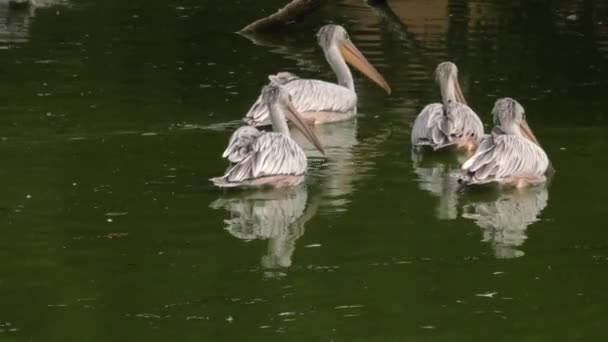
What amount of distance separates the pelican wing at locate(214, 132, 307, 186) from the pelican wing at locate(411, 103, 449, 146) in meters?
1.27

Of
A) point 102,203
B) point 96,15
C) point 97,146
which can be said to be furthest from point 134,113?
point 96,15

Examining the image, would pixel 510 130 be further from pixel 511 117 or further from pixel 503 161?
pixel 503 161

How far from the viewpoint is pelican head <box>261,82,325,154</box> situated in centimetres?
908

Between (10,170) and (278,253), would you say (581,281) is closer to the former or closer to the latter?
(278,253)

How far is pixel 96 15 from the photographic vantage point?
16016 mm

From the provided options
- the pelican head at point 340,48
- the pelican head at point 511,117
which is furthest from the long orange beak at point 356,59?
the pelican head at point 511,117

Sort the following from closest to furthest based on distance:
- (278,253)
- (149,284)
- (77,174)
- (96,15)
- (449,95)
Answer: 1. (149,284)
2. (278,253)
3. (77,174)
4. (449,95)
5. (96,15)

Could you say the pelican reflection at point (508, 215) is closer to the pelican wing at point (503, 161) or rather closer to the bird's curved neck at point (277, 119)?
the pelican wing at point (503, 161)

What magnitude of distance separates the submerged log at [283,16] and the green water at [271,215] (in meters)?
1.10

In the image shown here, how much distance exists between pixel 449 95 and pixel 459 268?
3629 millimetres

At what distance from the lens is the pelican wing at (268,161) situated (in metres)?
8.20

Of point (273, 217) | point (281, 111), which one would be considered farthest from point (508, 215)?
point (281, 111)

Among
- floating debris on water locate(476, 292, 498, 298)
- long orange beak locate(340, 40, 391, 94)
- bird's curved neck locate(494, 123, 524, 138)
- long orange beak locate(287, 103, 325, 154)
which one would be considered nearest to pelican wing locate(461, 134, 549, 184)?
bird's curved neck locate(494, 123, 524, 138)

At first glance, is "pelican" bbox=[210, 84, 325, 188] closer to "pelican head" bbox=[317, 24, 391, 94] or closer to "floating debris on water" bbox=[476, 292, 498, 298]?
"floating debris on water" bbox=[476, 292, 498, 298]
